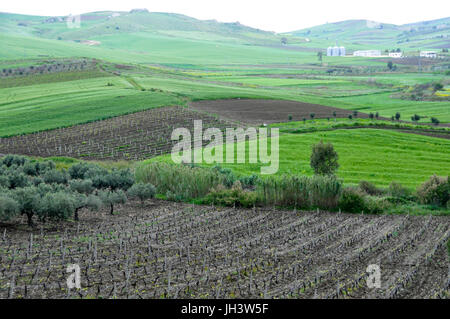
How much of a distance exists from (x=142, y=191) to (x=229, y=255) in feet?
47.4

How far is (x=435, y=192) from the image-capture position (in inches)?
1543

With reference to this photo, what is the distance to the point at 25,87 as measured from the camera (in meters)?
103

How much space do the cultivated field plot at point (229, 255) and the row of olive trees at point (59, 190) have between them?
3.72ft

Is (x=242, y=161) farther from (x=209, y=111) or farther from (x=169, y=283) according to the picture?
(x=169, y=283)

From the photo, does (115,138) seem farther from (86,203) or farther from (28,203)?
(28,203)

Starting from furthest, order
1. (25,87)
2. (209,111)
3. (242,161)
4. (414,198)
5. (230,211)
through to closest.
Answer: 1. (25,87)
2. (209,111)
3. (242,161)
4. (414,198)
5. (230,211)

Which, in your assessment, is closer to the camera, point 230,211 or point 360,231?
point 360,231

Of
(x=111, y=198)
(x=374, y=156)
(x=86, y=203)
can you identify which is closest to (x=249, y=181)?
(x=111, y=198)

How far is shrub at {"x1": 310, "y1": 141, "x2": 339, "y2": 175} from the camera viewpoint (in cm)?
4775

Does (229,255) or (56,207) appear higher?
(56,207)

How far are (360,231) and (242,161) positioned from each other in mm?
24478

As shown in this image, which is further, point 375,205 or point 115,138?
point 115,138

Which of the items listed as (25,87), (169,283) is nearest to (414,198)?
(169,283)

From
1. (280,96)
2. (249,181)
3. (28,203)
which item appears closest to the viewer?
(28,203)
